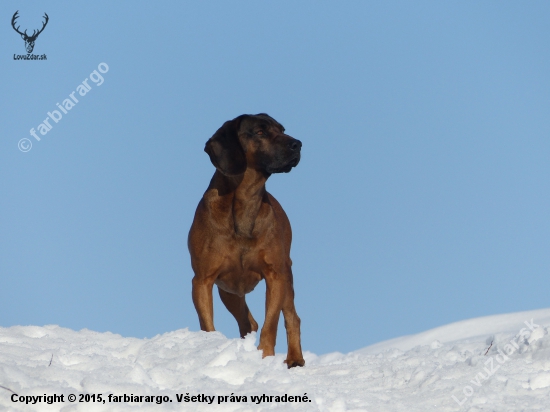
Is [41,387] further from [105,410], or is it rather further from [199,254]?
[199,254]

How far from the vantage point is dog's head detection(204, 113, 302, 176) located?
791 centimetres

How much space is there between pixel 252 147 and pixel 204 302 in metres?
1.62

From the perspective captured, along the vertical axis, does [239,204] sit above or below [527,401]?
above

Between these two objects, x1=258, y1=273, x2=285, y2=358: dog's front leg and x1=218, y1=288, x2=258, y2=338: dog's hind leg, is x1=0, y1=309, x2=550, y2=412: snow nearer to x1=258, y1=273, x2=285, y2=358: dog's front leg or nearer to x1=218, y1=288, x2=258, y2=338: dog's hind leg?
x1=258, y1=273, x2=285, y2=358: dog's front leg

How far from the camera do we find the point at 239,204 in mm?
8133

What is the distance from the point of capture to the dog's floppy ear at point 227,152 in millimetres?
8008

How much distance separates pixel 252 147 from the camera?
810cm

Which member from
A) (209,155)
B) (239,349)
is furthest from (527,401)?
(209,155)

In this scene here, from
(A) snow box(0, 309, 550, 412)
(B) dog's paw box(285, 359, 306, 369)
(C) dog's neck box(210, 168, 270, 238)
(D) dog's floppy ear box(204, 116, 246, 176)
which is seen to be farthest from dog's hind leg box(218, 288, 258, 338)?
(D) dog's floppy ear box(204, 116, 246, 176)

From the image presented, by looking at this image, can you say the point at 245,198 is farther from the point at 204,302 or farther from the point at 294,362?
the point at 294,362

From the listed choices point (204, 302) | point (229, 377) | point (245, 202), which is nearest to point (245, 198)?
point (245, 202)

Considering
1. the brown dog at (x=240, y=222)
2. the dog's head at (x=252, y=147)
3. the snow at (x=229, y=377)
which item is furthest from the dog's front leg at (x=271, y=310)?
the dog's head at (x=252, y=147)

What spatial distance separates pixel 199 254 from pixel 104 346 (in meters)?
1.72

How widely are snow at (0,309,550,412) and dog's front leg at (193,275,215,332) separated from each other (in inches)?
38.1
